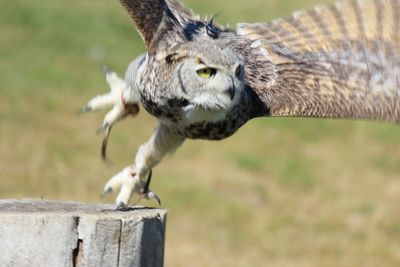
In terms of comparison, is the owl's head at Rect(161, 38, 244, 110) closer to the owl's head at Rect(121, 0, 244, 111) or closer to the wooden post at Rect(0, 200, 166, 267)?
the owl's head at Rect(121, 0, 244, 111)

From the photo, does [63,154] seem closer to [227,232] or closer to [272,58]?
[227,232]

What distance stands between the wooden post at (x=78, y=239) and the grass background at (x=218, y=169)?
15.5ft

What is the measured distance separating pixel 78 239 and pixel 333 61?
324 cm

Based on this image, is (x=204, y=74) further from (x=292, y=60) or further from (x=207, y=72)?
(x=292, y=60)

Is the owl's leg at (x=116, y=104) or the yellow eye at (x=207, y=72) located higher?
the owl's leg at (x=116, y=104)

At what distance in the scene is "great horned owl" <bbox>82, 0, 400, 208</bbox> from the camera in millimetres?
6078

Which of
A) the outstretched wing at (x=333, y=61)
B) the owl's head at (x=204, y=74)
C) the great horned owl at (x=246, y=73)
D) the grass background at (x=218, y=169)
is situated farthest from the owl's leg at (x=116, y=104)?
the grass background at (x=218, y=169)

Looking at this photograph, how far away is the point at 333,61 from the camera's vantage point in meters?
7.46

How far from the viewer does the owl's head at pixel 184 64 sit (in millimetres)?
5945

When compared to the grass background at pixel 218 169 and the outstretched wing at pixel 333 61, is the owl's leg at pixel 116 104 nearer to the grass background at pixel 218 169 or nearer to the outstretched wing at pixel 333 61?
the outstretched wing at pixel 333 61

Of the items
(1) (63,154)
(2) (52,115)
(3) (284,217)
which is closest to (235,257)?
(3) (284,217)

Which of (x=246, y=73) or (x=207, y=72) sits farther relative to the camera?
(x=246, y=73)

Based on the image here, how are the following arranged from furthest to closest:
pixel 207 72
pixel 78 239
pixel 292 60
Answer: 1. pixel 292 60
2. pixel 207 72
3. pixel 78 239

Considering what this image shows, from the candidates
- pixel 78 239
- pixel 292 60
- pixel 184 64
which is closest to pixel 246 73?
pixel 292 60
